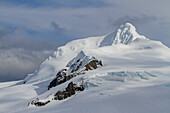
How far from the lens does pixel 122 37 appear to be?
95.4 meters

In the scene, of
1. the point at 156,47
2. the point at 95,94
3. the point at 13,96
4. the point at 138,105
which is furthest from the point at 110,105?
the point at 156,47

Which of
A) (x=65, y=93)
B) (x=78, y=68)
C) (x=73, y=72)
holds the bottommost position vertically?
(x=65, y=93)

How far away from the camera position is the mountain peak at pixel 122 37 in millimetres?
93675

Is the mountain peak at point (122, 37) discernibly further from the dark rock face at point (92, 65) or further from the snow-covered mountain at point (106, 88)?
the dark rock face at point (92, 65)

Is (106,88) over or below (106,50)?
below

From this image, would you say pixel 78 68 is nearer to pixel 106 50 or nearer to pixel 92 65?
pixel 92 65

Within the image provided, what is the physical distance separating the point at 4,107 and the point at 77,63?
64.1 ft

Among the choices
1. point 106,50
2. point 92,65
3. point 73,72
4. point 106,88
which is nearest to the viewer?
point 106,88

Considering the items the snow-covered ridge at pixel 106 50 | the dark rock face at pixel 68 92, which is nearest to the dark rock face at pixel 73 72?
the snow-covered ridge at pixel 106 50

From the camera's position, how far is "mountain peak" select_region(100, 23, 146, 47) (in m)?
93.7

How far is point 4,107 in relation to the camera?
3769 cm

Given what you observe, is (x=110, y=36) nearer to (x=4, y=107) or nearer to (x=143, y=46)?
(x=143, y=46)

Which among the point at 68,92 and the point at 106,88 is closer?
the point at 106,88

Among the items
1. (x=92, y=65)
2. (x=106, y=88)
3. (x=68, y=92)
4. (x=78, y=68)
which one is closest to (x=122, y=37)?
(x=78, y=68)
